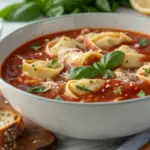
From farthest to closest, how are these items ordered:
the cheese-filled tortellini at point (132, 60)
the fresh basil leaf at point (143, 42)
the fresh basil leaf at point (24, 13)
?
1. the fresh basil leaf at point (24, 13)
2. the fresh basil leaf at point (143, 42)
3. the cheese-filled tortellini at point (132, 60)

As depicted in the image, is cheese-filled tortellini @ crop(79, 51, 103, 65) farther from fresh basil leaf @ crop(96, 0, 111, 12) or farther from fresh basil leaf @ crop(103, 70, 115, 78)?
fresh basil leaf @ crop(96, 0, 111, 12)

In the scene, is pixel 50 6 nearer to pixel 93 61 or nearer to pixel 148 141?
pixel 93 61

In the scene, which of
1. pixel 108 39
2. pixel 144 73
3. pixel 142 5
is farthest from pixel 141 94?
pixel 142 5

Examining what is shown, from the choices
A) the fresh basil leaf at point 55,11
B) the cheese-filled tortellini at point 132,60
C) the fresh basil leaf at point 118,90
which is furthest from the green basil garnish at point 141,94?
the fresh basil leaf at point 55,11

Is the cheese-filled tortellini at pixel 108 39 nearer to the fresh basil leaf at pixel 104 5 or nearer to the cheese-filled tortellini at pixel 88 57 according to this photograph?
the cheese-filled tortellini at pixel 88 57

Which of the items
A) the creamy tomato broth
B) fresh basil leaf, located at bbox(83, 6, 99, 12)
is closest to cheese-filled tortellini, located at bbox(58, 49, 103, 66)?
the creamy tomato broth

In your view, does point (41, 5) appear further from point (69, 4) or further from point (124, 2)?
point (124, 2)

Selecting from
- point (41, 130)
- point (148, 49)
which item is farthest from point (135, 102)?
point (148, 49)
